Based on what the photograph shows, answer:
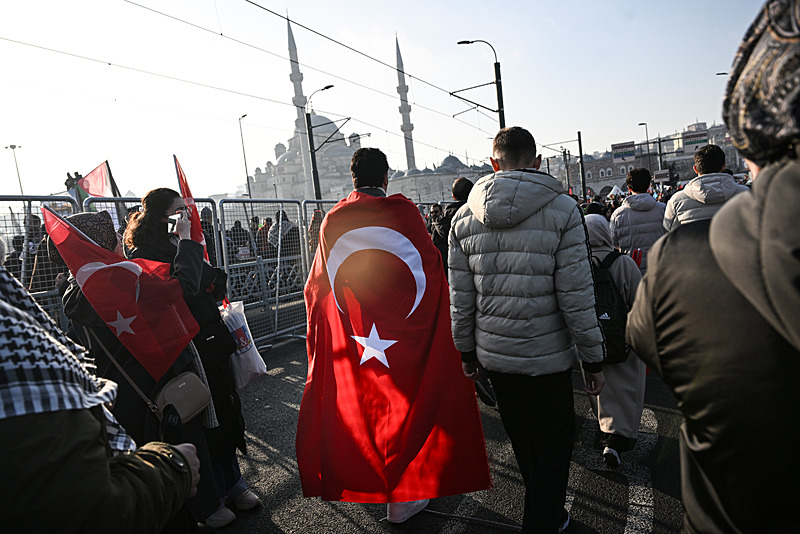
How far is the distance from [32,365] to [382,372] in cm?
200

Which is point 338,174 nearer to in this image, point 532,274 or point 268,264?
point 268,264

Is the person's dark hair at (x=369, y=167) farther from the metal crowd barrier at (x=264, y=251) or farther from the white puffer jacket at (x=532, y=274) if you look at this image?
the metal crowd barrier at (x=264, y=251)

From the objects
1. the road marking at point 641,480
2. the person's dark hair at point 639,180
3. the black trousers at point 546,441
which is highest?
the person's dark hair at point 639,180

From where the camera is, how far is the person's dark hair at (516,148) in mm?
2496

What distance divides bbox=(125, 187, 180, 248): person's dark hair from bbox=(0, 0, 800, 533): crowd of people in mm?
11

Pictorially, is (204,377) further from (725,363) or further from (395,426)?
(725,363)

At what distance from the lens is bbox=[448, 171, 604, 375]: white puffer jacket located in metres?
2.28

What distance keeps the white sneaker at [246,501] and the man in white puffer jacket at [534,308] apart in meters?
Answer: 1.70

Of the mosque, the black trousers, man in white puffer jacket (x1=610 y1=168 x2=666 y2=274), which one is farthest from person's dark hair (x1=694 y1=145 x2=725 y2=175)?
the mosque

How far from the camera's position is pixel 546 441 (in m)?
2.37

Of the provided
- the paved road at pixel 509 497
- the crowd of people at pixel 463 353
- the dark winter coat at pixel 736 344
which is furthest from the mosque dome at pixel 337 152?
the dark winter coat at pixel 736 344

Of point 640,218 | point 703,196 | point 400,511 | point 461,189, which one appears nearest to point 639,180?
point 640,218

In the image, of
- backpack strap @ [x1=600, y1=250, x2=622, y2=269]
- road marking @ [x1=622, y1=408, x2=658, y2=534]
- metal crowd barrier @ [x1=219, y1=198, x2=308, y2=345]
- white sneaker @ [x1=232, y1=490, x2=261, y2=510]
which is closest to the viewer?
road marking @ [x1=622, y1=408, x2=658, y2=534]

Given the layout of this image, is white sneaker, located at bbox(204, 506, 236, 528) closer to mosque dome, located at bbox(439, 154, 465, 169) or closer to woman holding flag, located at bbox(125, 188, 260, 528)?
woman holding flag, located at bbox(125, 188, 260, 528)
